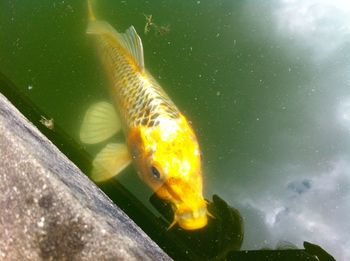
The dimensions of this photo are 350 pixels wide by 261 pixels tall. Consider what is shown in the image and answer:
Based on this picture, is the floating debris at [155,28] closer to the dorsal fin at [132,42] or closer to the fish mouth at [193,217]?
the dorsal fin at [132,42]

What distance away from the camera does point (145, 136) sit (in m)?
2.82

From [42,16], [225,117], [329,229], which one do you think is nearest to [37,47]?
[42,16]

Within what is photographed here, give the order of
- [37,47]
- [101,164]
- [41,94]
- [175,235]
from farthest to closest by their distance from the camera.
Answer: [37,47] < [41,94] < [101,164] < [175,235]

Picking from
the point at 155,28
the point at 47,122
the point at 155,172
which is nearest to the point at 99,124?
the point at 47,122

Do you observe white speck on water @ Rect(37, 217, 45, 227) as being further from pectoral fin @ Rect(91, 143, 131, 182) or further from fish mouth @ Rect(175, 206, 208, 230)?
pectoral fin @ Rect(91, 143, 131, 182)

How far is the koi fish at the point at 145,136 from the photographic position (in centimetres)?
271

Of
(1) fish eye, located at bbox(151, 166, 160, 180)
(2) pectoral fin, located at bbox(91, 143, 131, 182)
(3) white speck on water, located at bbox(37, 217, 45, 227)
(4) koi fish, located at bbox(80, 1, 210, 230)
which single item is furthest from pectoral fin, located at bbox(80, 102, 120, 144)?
(3) white speck on water, located at bbox(37, 217, 45, 227)

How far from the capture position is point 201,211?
269 centimetres

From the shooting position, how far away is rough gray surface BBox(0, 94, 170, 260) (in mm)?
1934

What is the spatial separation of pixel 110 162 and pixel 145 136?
554 mm

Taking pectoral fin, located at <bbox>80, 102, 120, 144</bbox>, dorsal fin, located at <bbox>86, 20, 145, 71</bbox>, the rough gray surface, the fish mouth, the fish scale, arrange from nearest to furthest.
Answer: the rough gray surface < the fish mouth < the fish scale < dorsal fin, located at <bbox>86, 20, 145, 71</bbox> < pectoral fin, located at <bbox>80, 102, 120, 144</bbox>

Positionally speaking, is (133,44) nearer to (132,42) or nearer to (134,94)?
(132,42)

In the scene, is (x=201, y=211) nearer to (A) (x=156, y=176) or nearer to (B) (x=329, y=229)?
(A) (x=156, y=176)

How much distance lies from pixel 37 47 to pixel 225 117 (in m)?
1.86
